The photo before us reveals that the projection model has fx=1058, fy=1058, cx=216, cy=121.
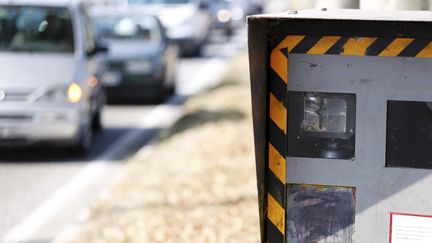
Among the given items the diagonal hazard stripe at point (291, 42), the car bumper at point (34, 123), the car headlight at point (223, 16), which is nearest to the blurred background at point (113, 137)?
the car bumper at point (34, 123)

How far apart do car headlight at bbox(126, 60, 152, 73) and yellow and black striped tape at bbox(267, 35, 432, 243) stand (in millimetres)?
13822

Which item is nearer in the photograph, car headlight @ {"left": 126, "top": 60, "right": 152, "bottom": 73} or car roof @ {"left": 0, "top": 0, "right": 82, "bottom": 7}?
car roof @ {"left": 0, "top": 0, "right": 82, "bottom": 7}

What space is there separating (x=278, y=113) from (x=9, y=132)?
27.3 feet

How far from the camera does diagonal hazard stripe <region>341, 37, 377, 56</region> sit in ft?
14.1

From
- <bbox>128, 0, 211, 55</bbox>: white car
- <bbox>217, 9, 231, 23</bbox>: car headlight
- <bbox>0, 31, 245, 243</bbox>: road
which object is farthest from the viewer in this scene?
<bbox>217, 9, 231, 23</bbox>: car headlight

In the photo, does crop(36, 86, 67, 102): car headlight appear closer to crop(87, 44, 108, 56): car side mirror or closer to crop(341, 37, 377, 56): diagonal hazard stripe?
crop(87, 44, 108, 56): car side mirror

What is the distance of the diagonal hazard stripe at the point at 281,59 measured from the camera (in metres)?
4.41

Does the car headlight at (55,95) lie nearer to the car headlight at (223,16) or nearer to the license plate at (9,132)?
the license plate at (9,132)

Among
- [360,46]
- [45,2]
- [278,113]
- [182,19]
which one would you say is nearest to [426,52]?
[360,46]

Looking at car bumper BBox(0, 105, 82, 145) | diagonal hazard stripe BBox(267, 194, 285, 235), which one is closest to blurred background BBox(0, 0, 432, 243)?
car bumper BBox(0, 105, 82, 145)

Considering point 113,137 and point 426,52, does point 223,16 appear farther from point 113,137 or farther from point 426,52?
point 426,52

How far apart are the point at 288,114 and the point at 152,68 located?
13951 millimetres

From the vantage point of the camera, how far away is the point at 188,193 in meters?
9.61

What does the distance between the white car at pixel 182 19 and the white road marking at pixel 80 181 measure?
32.3 feet
